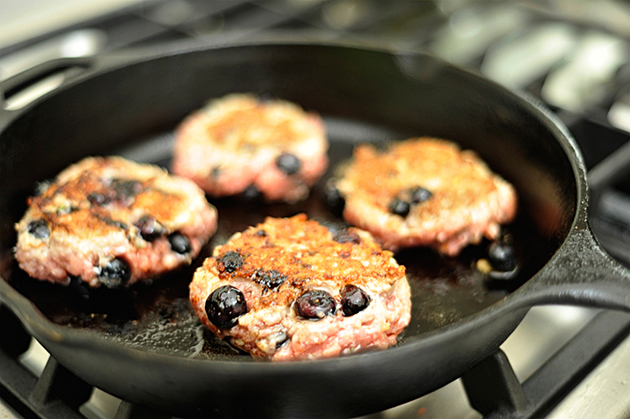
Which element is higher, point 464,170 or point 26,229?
point 26,229

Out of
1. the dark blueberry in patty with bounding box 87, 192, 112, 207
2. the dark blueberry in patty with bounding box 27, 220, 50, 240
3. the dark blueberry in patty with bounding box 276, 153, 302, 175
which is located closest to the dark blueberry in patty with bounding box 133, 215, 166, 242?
the dark blueberry in patty with bounding box 87, 192, 112, 207

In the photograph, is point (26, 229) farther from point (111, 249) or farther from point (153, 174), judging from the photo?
point (153, 174)

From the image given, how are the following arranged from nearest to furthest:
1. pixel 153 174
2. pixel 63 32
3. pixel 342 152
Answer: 1. pixel 153 174
2. pixel 342 152
3. pixel 63 32

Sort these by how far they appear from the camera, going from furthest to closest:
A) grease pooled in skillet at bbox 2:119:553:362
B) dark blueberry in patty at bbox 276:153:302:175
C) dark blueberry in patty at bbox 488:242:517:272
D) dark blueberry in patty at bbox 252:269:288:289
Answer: dark blueberry in patty at bbox 276:153:302:175, dark blueberry in patty at bbox 488:242:517:272, grease pooled in skillet at bbox 2:119:553:362, dark blueberry in patty at bbox 252:269:288:289

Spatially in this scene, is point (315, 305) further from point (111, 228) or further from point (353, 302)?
point (111, 228)

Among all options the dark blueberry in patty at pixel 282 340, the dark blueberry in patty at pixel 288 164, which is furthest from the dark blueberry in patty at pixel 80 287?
the dark blueberry in patty at pixel 288 164

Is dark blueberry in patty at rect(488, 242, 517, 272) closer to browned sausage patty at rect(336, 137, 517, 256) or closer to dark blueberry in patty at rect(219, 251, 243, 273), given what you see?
browned sausage patty at rect(336, 137, 517, 256)

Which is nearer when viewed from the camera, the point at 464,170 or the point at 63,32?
the point at 464,170

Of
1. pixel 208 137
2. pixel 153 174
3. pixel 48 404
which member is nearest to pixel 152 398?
pixel 48 404
